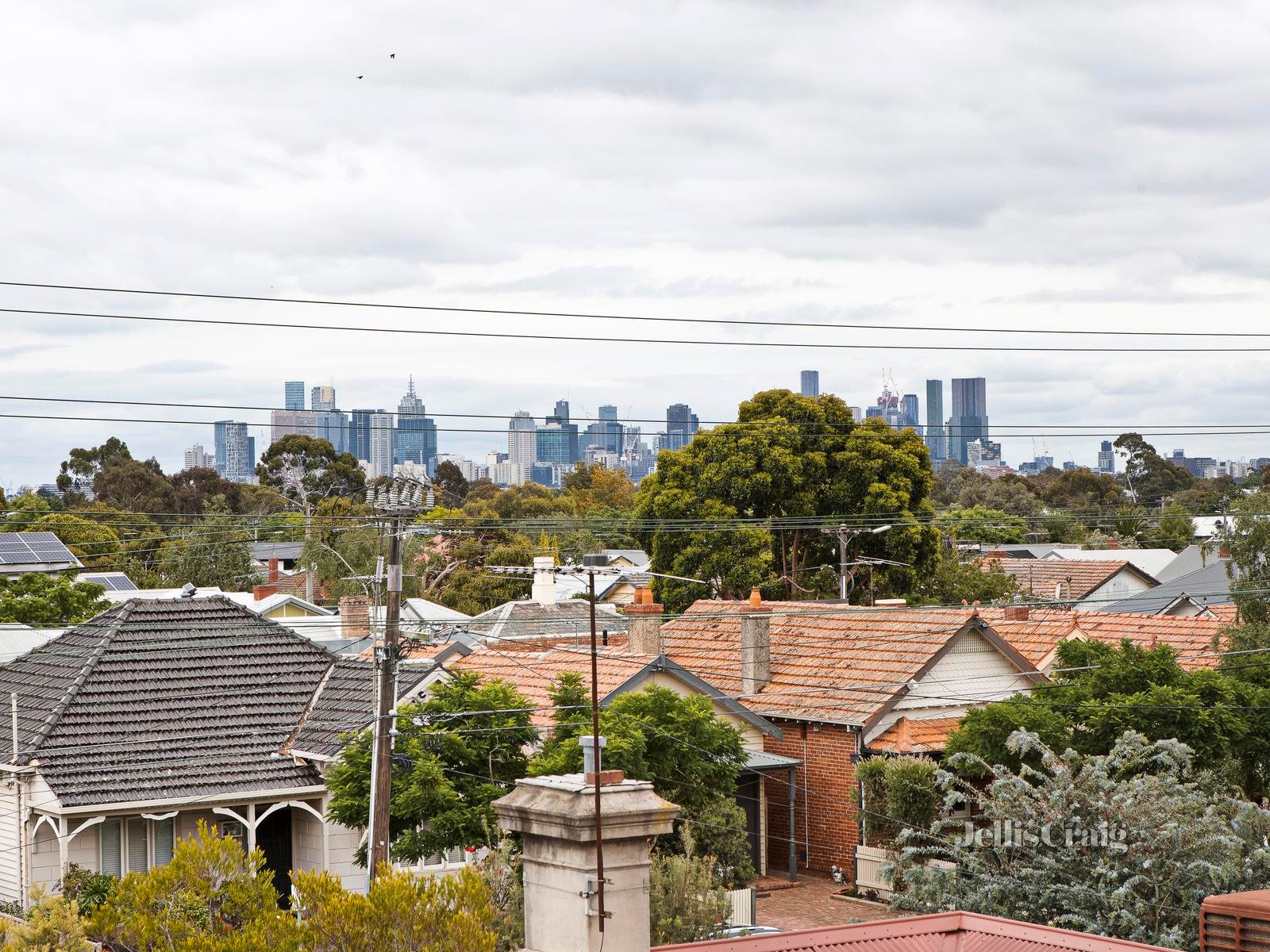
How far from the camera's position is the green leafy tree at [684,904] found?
16.7 meters

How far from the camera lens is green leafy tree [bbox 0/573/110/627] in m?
40.3

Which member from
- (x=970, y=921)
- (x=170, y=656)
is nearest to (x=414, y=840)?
(x=170, y=656)

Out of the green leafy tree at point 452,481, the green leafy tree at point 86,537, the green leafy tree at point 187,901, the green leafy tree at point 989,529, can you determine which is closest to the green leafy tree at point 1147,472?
the green leafy tree at point 989,529

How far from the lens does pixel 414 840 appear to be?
20.8 m

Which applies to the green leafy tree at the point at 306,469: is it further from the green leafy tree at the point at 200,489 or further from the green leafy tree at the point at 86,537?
the green leafy tree at the point at 86,537

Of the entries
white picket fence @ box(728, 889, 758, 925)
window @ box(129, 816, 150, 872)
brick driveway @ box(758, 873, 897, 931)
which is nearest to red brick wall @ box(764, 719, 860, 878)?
brick driveway @ box(758, 873, 897, 931)

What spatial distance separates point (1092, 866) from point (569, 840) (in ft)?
37.8

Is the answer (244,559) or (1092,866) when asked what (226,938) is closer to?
(1092,866)

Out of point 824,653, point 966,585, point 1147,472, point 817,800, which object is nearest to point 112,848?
point 817,800

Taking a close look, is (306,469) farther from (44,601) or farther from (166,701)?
(166,701)

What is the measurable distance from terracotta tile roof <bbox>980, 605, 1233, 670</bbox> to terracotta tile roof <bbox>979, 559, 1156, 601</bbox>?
31.7 meters

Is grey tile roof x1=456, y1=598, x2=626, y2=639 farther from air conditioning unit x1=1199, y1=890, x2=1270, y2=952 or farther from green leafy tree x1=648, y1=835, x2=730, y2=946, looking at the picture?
air conditioning unit x1=1199, y1=890, x2=1270, y2=952

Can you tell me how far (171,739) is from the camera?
2412cm

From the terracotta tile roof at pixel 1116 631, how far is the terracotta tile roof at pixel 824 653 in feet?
8.22
